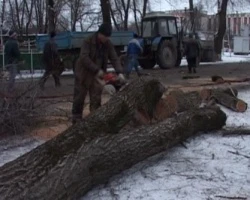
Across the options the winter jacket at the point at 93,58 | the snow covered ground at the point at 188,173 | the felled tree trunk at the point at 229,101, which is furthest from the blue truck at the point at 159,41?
the snow covered ground at the point at 188,173

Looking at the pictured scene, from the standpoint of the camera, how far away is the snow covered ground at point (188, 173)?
517 centimetres

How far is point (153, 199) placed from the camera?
5.05 metres

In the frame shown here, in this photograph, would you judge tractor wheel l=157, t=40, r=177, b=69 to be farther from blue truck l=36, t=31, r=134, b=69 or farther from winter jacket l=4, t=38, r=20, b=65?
winter jacket l=4, t=38, r=20, b=65

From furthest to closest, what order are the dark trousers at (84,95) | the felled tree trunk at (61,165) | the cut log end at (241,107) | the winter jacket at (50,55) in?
the winter jacket at (50,55)
the cut log end at (241,107)
the dark trousers at (84,95)
the felled tree trunk at (61,165)

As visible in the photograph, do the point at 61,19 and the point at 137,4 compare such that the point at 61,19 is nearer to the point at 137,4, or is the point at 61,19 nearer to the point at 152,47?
the point at 137,4

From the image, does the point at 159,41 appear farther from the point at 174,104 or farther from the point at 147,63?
the point at 174,104

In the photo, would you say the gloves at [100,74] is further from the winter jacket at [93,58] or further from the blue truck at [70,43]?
the blue truck at [70,43]

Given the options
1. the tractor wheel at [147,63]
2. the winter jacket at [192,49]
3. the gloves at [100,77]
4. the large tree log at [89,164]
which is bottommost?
the large tree log at [89,164]

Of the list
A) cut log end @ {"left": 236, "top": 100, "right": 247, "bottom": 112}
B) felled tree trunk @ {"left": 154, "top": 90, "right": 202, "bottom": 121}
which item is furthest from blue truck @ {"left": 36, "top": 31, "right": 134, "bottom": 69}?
felled tree trunk @ {"left": 154, "top": 90, "right": 202, "bottom": 121}

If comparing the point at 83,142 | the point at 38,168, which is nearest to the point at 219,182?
the point at 83,142

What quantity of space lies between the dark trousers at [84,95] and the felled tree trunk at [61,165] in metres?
1.92

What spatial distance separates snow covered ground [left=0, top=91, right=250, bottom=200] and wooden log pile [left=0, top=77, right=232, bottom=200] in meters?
0.15

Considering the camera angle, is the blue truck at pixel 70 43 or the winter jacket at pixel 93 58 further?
the blue truck at pixel 70 43

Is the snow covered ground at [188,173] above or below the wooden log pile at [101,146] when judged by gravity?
below
